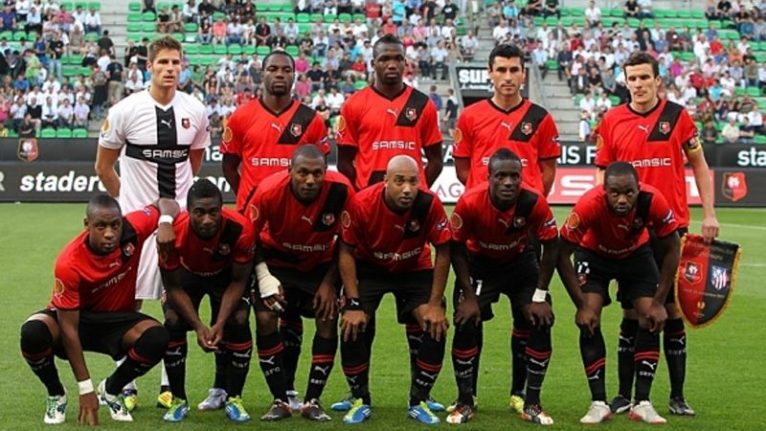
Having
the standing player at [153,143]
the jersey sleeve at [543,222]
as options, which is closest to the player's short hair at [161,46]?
the standing player at [153,143]

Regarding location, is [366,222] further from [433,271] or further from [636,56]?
[636,56]

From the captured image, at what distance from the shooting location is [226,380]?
29.2 feet

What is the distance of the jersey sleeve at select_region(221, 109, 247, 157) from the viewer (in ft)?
30.3

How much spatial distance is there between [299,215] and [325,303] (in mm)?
607

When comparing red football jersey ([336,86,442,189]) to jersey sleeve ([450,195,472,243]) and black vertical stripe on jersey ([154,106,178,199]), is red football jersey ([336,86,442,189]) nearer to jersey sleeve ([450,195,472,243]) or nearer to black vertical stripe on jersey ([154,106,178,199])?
jersey sleeve ([450,195,472,243])

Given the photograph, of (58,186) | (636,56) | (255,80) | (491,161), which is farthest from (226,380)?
(255,80)

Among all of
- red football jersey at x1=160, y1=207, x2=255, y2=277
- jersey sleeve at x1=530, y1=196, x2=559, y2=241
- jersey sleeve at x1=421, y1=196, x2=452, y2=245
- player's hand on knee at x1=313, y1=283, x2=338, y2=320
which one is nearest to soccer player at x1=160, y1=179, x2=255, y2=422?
red football jersey at x1=160, y1=207, x2=255, y2=277

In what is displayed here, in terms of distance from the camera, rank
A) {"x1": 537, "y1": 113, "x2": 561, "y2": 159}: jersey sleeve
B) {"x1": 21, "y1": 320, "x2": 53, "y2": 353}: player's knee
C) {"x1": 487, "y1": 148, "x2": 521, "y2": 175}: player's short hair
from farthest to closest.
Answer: {"x1": 537, "y1": 113, "x2": 561, "y2": 159}: jersey sleeve, {"x1": 487, "y1": 148, "x2": 521, "y2": 175}: player's short hair, {"x1": 21, "y1": 320, "x2": 53, "y2": 353}: player's knee

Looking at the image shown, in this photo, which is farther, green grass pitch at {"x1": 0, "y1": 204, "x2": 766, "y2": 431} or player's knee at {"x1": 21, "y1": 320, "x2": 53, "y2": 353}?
green grass pitch at {"x1": 0, "y1": 204, "x2": 766, "y2": 431}

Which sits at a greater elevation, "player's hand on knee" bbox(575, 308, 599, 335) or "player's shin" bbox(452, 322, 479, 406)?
"player's hand on knee" bbox(575, 308, 599, 335)

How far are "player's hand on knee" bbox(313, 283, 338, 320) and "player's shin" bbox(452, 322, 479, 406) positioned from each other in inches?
32.9

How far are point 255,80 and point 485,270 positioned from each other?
26.5 m

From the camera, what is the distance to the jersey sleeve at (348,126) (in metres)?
9.33

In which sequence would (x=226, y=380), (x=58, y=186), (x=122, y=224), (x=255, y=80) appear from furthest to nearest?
(x=255, y=80) → (x=58, y=186) → (x=226, y=380) → (x=122, y=224)
